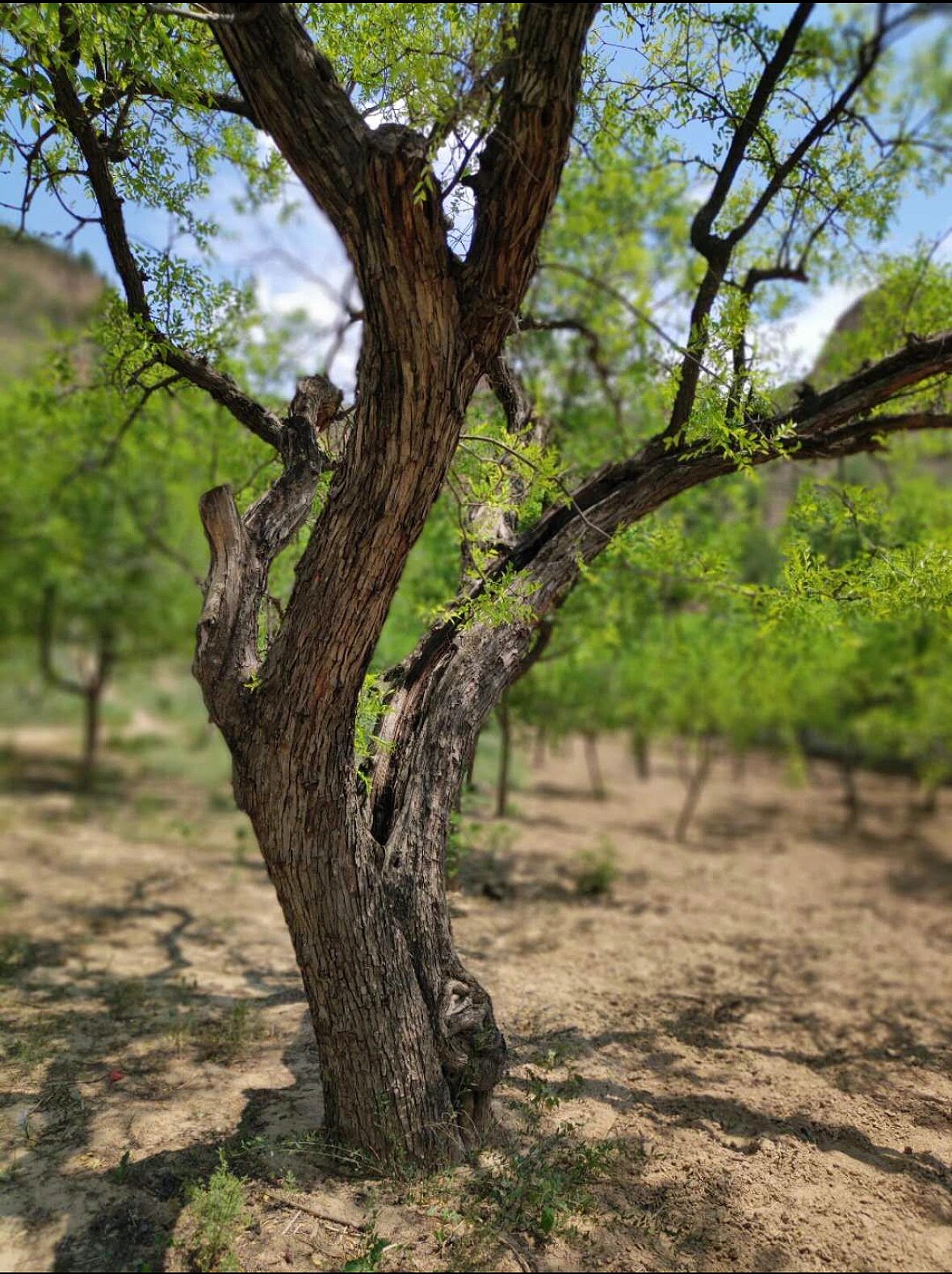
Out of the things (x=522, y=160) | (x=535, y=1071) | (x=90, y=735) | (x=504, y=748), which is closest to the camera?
(x=522, y=160)

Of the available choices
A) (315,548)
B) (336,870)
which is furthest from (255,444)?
(336,870)

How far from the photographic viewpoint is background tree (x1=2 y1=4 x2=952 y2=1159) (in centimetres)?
297

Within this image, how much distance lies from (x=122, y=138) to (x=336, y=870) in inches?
138

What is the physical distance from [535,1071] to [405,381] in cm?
351

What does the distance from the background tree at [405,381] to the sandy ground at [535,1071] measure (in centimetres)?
56

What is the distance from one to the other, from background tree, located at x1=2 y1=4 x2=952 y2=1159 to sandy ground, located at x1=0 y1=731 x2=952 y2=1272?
563 millimetres

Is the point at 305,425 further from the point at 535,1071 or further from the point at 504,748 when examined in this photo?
the point at 504,748

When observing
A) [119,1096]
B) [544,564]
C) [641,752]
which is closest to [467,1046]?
[119,1096]

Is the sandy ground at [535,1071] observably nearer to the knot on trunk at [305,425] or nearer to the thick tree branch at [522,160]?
the knot on trunk at [305,425]

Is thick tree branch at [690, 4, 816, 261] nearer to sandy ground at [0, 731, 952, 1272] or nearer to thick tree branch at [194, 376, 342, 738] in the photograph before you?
thick tree branch at [194, 376, 342, 738]

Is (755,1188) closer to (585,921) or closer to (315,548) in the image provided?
(315,548)

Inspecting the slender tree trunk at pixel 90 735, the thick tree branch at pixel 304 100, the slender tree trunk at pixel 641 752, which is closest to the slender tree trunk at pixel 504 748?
the thick tree branch at pixel 304 100

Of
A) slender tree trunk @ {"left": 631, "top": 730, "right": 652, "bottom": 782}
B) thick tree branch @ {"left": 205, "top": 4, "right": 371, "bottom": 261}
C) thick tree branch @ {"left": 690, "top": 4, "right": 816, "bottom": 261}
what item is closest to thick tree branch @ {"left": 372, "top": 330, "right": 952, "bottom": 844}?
thick tree branch @ {"left": 690, "top": 4, "right": 816, "bottom": 261}

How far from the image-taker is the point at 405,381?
3.06 metres
